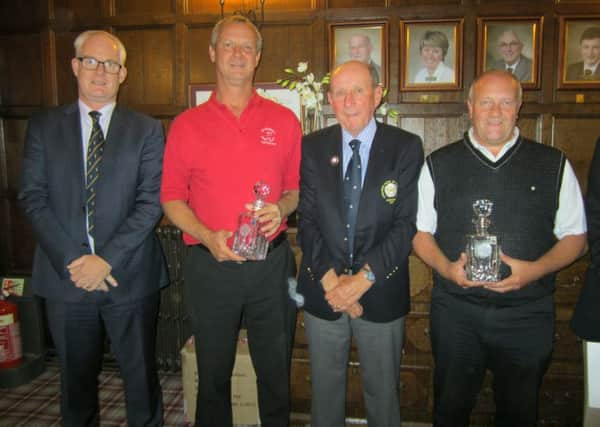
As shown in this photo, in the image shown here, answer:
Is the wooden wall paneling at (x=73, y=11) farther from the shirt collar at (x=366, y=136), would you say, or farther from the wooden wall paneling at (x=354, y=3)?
the shirt collar at (x=366, y=136)

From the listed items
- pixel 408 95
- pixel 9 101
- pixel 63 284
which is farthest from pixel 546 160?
pixel 9 101

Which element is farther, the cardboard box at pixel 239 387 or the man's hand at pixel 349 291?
the cardboard box at pixel 239 387

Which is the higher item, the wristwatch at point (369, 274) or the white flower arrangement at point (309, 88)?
the white flower arrangement at point (309, 88)

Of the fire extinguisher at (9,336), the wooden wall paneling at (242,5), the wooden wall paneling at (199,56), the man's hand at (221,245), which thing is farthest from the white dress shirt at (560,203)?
the fire extinguisher at (9,336)

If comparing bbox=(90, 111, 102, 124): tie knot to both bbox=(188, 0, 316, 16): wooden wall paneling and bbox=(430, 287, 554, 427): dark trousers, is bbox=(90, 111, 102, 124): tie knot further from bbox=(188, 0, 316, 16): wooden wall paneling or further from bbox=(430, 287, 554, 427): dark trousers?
bbox=(430, 287, 554, 427): dark trousers

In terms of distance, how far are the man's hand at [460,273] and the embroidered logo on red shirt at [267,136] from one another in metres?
0.89

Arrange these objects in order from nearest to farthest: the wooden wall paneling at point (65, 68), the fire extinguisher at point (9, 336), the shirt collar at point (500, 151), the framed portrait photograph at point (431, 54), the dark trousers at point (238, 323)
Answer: the shirt collar at point (500, 151) < the dark trousers at point (238, 323) < the framed portrait photograph at point (431, 54) < the fire extinguisher at point (9, 336) < the wooden wall paneling at point (65, 68)

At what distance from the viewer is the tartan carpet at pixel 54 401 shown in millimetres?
2553

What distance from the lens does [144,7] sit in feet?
9.93

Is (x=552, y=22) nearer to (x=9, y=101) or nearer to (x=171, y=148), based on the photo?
(x=171, y=148)

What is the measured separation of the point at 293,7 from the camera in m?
2.91

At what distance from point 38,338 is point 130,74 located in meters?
1.97

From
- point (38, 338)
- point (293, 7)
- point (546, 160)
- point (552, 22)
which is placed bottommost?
point (38, 338)

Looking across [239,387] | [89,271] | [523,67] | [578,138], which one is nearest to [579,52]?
[523,67]
